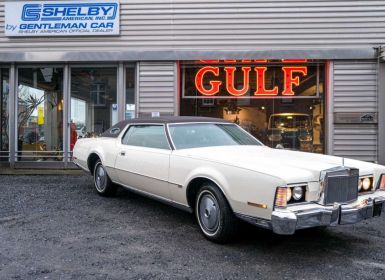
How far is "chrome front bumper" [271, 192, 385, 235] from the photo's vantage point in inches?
153

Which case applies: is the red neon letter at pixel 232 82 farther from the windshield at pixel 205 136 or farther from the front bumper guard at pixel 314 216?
the front bumper guard at pixel 314 216

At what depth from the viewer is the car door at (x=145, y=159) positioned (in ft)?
17.9

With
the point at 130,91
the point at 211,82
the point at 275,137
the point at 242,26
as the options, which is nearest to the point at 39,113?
the point at 130,91

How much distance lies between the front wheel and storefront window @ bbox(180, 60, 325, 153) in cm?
610

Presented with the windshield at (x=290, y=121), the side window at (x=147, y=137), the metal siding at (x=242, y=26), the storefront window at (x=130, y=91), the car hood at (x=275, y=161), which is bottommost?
the car hood at (x=275, y=161)

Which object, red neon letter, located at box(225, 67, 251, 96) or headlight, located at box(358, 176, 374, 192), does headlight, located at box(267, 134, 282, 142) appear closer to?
red neon letter, located at box(225, 67, 251, 96)

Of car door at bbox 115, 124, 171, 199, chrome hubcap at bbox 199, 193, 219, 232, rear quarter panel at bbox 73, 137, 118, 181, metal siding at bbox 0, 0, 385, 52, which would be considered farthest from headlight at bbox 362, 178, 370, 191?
metal siding at bbox 0, 0, 385, 52

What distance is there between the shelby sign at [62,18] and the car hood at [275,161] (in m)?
6.52

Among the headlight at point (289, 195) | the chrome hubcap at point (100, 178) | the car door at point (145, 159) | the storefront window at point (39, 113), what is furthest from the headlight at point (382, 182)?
the storefront window at point (39, 113)

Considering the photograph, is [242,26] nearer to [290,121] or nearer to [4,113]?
[290,121]

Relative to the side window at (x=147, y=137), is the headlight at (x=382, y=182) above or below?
below

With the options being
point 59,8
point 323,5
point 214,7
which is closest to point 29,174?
point 59,8

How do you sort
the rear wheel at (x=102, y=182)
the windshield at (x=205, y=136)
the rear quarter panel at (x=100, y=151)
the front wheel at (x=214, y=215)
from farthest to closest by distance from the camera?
the rear wheel at (x=102, y=182) < the rear quarter panel at (x=100, y=151) < the windshield at (x=205, y=136) < the front wheel at (x=214, y=215)

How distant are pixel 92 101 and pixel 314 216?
8.29 meters
